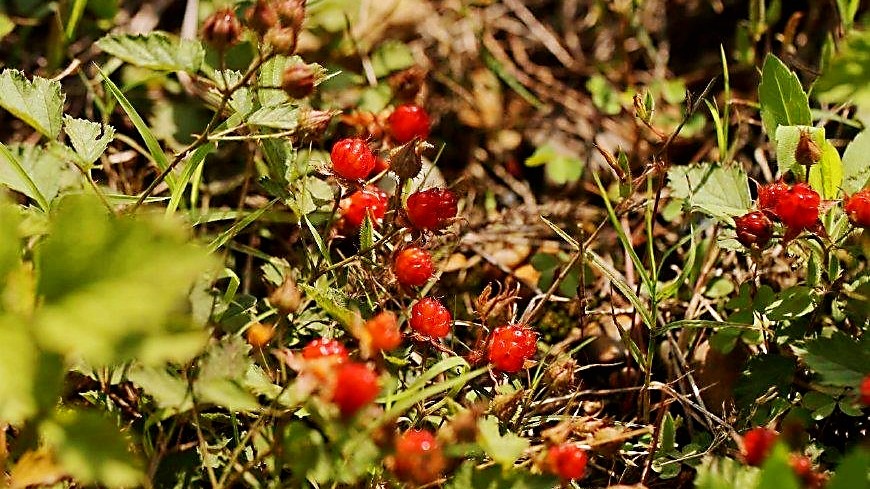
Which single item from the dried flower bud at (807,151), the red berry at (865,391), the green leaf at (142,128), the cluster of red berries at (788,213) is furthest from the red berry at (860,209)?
the green leaf at (142,128)

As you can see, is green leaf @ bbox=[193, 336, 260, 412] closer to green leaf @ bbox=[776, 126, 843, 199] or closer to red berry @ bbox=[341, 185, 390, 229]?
red berry @ bbox=[341, 185, 390, 229]

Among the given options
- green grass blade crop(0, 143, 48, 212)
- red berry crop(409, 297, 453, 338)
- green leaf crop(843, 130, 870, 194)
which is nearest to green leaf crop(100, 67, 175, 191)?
green grass blade crop(0, 143, 48, 212)

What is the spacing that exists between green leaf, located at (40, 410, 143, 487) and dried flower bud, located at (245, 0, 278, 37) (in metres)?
0.73

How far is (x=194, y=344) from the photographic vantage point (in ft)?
3.90

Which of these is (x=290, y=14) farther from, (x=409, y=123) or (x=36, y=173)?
(x=36, y=173)

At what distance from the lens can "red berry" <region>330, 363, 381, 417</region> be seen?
1334 mm

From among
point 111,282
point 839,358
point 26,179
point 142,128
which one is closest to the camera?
point 111,282

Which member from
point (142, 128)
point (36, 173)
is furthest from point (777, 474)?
point (36, 173)

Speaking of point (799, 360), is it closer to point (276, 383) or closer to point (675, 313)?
point (675, 313)

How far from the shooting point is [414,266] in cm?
176

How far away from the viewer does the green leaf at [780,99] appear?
6.77 ft

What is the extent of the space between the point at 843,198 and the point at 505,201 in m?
1.05

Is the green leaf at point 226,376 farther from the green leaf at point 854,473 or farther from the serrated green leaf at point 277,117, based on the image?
the green leaf at point 854,473

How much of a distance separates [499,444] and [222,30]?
0.86m
